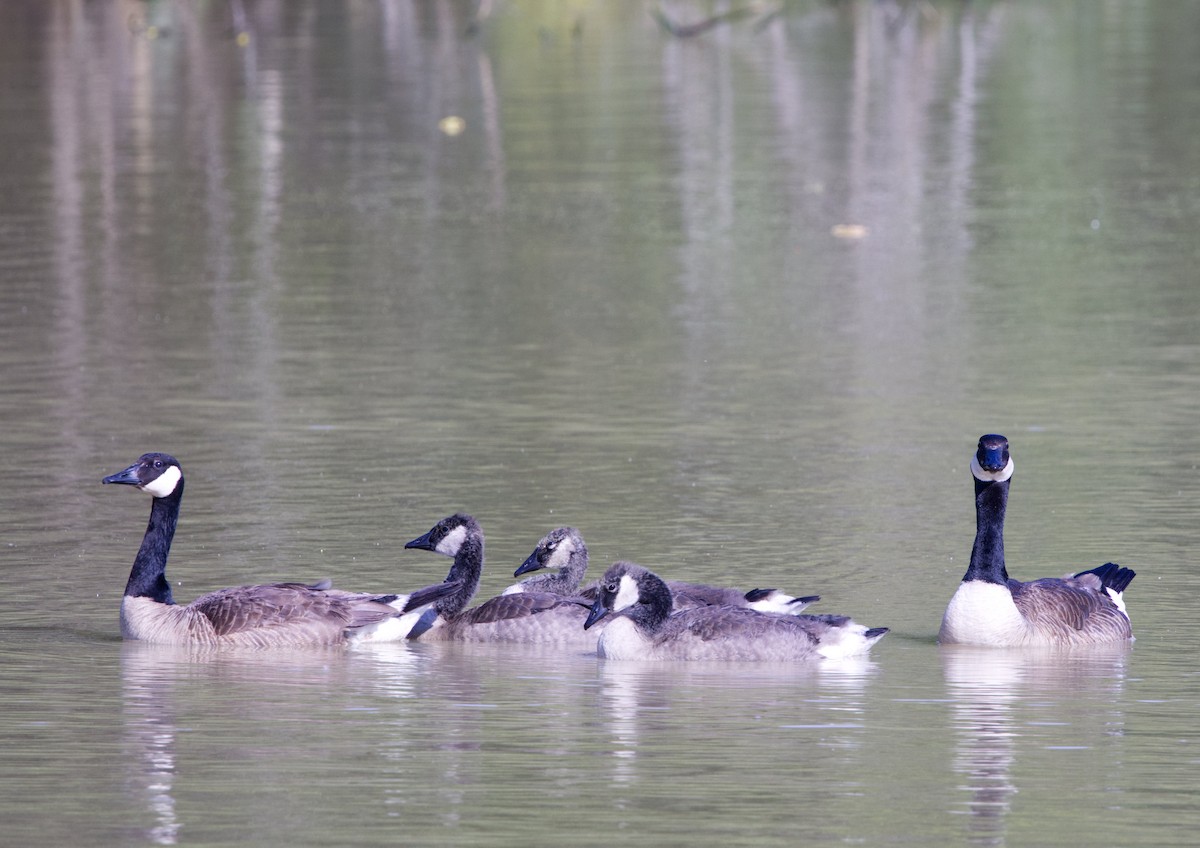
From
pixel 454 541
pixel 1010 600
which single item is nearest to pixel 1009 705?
pixel 1010 600

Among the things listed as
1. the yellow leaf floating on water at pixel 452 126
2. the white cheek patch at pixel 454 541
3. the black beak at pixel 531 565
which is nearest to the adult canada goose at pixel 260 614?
the white cheek patch at pixel 454 541

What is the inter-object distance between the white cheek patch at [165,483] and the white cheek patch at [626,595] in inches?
94.4

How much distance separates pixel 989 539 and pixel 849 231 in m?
14.5

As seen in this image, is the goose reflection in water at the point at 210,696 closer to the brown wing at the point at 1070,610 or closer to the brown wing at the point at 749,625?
the brown wing at the point at 749,625

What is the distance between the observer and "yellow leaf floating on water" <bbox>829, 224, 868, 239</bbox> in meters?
25.4

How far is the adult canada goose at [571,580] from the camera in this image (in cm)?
1145

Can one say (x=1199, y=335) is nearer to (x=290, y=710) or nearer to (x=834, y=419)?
(x=834, y=419)

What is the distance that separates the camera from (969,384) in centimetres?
1811

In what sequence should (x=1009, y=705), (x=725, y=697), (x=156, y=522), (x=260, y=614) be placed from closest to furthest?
(x=1009, y=705) < (x=725, y=697) < (x=260, y=614) < (x=156, y=522)

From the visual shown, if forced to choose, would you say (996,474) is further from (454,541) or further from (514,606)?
(454,541)

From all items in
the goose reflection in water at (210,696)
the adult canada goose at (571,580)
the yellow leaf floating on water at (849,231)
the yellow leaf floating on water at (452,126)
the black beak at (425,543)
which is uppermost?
the yellow leaf floating on water at (452,126)

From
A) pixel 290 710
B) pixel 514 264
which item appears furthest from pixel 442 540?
pixel 514 264

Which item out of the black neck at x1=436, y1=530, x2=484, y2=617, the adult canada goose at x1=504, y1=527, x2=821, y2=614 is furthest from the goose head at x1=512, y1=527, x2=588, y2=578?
the black neck at x1=436, y1=530, x2=484, y2=617

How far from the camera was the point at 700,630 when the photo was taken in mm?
10859
